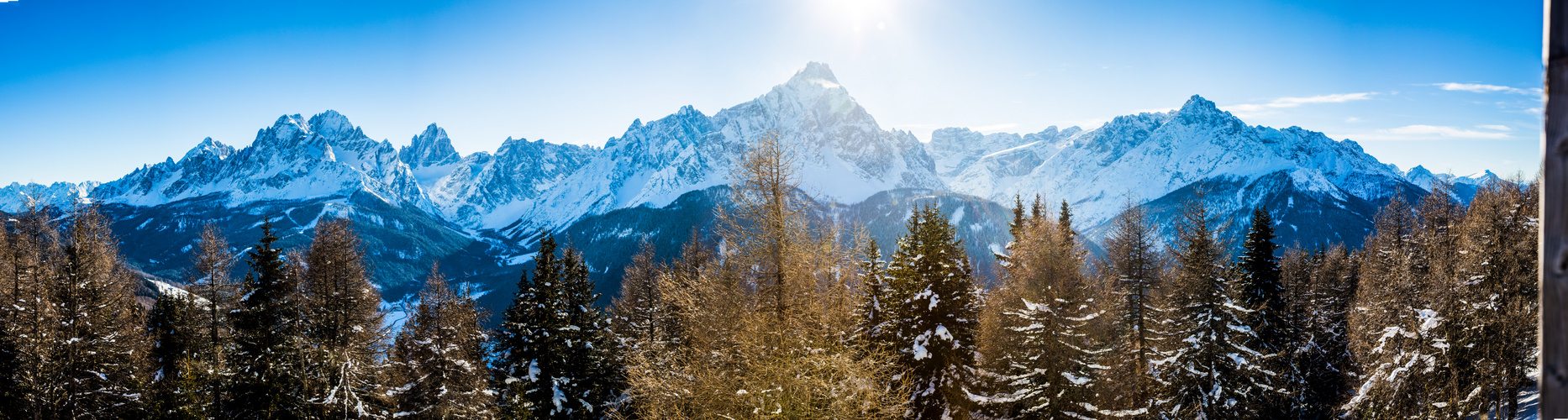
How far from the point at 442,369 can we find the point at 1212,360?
1122 inches

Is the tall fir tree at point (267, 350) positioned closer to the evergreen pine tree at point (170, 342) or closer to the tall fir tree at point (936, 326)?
the evergreen pine tree at point (170, 342)

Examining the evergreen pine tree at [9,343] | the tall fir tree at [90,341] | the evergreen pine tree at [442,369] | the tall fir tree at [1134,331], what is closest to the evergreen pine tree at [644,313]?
the evergreen pine tree at [442,369]

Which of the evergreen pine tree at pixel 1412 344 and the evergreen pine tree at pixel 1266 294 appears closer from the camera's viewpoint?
the evergreen pine tree at pixel 1412 344

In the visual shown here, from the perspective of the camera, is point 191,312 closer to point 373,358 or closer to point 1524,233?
point 373,358

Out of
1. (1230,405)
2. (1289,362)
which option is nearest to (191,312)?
(1230,405)

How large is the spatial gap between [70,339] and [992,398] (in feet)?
104

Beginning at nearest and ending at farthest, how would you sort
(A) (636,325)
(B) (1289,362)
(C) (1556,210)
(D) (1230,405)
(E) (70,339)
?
(C) (1556,210) → (D) (1230,405) → (E) (70,339) → (B) (1289,362) → (A) (636,325)

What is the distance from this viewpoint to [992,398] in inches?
758

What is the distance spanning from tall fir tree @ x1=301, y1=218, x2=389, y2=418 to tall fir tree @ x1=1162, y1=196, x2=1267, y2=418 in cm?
2811

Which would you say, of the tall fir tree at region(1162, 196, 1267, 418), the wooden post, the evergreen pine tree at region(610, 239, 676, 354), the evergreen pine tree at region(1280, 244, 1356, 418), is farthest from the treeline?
the wooden post

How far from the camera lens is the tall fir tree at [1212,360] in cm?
1859

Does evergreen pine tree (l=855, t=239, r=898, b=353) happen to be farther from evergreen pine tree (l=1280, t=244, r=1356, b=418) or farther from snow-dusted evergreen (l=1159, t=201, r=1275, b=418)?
evergreen pine tree (l=1280, t=244, r=1356, b=418)

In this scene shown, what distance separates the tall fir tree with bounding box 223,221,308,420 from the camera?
2178cm

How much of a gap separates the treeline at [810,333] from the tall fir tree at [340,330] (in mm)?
115
